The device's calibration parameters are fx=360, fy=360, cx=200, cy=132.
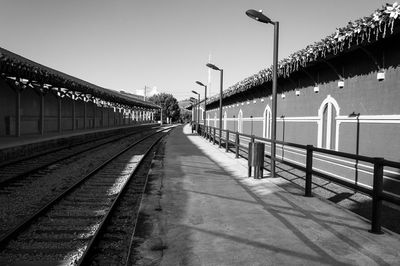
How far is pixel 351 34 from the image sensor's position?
862cm

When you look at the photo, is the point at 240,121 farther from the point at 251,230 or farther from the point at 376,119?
the point at 251,230

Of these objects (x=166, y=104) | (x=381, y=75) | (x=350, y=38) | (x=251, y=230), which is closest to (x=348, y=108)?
(x=381, y=75)

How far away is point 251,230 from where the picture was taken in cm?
505

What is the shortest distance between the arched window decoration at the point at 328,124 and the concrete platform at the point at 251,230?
4.13 meters

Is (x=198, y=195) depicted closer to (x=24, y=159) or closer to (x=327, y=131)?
(x=327, y=131)

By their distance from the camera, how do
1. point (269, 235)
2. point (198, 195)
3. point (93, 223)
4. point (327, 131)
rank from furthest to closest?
point (327, 131)
point (198, 195)
point (93, 223)
point (269, 235)

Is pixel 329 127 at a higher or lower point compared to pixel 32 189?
higher

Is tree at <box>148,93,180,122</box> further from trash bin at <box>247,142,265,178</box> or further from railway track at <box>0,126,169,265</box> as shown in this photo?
railway track at <box>0,126,169,265</box>

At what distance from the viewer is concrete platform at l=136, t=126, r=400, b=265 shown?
408 cm

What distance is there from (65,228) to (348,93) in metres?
8.36

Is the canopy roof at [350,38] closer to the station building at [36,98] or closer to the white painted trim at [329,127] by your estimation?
the white painted trim at [329,127]

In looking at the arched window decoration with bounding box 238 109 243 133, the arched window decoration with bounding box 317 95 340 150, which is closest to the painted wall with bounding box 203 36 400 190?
the arched window decoration with bounding box 317 95 340 150

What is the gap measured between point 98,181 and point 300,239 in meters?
6.77

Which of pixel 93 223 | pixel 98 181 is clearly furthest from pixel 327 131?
pixel 93 223
